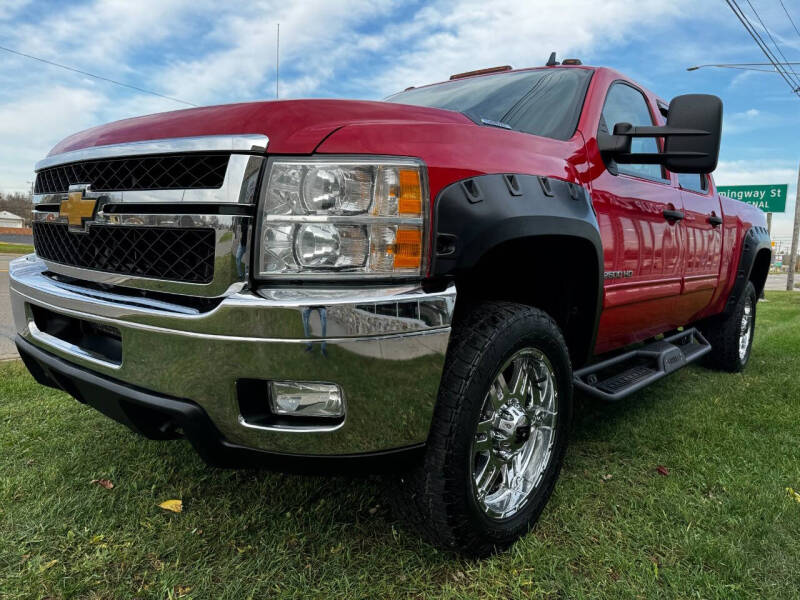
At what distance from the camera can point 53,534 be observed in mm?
2031

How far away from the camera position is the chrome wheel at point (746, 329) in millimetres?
5045

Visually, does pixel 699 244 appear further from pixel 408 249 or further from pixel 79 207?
pixel 79 207

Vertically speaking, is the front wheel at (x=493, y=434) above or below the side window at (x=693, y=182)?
below

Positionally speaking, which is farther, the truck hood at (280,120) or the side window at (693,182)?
the side window at (693,182)

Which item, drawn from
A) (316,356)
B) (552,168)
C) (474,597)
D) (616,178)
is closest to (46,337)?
(316,356)

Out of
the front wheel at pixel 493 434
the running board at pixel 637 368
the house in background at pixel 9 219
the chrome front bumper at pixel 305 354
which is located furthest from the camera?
the house in background at pixel 9 219

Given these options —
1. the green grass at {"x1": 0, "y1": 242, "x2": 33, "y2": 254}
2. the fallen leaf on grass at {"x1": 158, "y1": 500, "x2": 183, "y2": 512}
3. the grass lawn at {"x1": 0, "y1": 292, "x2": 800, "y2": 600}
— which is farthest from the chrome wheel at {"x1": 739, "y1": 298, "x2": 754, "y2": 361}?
the green grass at {"x1": 0, "y1": 242, "x2": 33, "y2": 254}

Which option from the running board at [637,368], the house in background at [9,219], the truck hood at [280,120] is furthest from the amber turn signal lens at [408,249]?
the house in background at [9,219]

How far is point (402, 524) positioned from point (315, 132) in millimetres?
1371

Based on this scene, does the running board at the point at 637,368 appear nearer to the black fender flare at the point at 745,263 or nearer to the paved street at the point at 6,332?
the black fender flare at the point at 745,263

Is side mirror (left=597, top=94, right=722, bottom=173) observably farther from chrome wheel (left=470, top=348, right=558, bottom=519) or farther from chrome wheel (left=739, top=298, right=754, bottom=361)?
chrome wheel (left=739, top=298, right=754, bottom=361)

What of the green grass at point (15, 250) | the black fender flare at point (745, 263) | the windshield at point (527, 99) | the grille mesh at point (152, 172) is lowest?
the green grass at point (15, 250)

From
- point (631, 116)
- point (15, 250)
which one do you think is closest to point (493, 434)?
point (631, 116)

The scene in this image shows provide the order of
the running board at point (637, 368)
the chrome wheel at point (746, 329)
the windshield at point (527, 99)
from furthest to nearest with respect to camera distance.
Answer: the chrome wheel at point (746, 329)
the running board at point (637, 368)
the windshield at point (527, 99)
